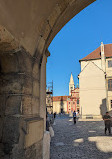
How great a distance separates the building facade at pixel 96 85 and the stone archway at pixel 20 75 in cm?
2192

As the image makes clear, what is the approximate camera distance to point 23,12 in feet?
6.58

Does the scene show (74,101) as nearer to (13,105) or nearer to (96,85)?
(96,85)

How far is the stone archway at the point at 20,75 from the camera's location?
190 cm

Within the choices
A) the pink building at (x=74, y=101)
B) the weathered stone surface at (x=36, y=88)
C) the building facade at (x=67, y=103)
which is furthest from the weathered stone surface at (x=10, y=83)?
the pink building at (x=74, y=101)

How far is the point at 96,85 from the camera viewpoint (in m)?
24.0

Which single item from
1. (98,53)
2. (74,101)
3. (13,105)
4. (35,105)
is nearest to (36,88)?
(35,105)

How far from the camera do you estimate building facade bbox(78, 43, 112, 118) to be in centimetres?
2319

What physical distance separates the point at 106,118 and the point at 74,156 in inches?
186

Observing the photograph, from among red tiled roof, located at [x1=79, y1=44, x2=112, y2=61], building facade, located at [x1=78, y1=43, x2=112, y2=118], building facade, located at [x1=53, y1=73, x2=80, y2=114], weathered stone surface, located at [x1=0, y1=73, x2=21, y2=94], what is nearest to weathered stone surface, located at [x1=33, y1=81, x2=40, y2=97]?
weathered stone surface, located at [x1=0, y1=73, x2=21, y2=94]

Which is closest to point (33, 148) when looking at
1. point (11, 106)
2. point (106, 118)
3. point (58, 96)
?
point (11, 106)

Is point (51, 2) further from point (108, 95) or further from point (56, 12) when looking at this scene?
point (108, 95)

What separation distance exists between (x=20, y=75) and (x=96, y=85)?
23060 mm

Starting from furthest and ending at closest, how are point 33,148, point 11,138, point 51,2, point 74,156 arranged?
point 74,156
point 51,2
point 33,148
point 11,138

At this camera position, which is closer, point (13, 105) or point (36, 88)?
point (13, 105)
